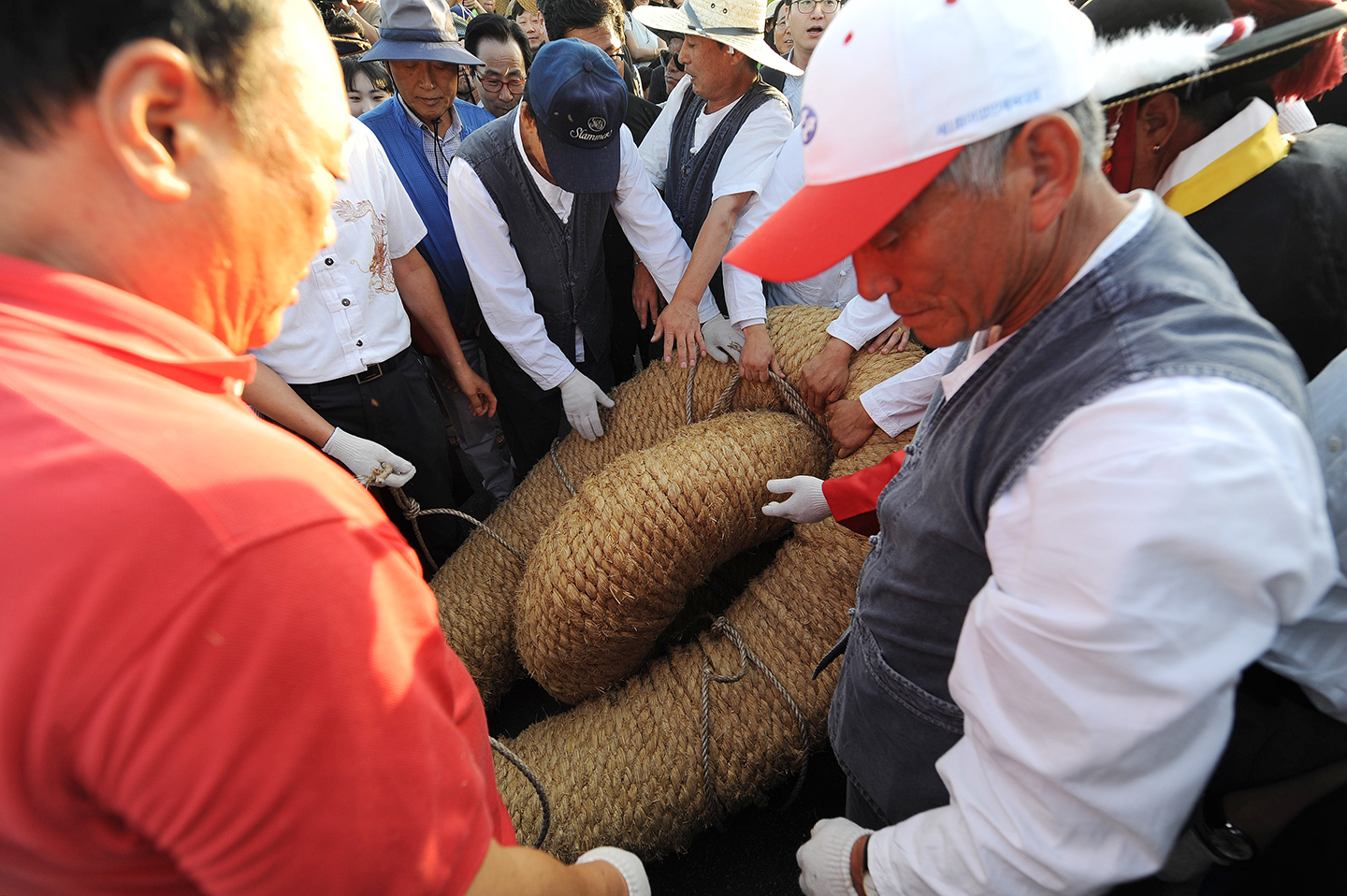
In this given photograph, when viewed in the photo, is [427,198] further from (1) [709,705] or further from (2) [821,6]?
(1) [709,705]

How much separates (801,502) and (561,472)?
931 mm

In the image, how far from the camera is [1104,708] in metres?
0.52

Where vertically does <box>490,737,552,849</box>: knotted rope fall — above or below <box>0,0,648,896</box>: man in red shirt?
below

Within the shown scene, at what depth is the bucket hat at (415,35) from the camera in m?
2.34

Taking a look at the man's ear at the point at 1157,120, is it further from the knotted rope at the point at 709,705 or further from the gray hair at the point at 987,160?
the knotted rope at the point at 709,705

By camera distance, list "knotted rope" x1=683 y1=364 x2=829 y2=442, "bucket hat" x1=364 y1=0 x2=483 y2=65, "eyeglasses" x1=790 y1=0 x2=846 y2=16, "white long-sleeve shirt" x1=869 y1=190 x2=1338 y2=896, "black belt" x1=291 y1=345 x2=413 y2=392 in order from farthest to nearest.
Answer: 1. "eyeglasses" x1=790 y1=0 x2=846 y2=16
2. "bucket hat" x1=364 y1=0 x2=483 y2=65
3. "black belt" x1=291 y1=345 x2=413 y2=392
4. "knotted rope" x1=683 y1=364 x2=829 y2=442
5. "white long-sleeve shirt" x1=869 y1=190 x2=1338 y2=896

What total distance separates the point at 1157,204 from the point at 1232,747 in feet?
2.12

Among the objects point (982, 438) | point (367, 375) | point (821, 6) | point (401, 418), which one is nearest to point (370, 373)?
point (367, 375)

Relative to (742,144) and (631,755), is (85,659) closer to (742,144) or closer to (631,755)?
(631,755)

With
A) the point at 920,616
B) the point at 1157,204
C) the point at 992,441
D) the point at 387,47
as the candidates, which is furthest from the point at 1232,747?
the point at 387,47

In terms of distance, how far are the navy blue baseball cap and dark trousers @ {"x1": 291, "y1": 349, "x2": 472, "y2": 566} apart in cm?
78

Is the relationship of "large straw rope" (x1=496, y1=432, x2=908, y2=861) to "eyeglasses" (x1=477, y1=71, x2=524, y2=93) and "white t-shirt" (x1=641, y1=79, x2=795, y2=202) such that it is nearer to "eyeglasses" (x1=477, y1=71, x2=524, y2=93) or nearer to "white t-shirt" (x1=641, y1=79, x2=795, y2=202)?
"white t-shirt" (x1=641, y1=79, x2=795, y2=202)

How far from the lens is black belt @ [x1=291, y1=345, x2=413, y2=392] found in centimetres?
187

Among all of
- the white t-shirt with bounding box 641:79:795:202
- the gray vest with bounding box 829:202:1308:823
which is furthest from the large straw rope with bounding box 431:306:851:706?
the gray vest with bounding box 829:202:1308:823
